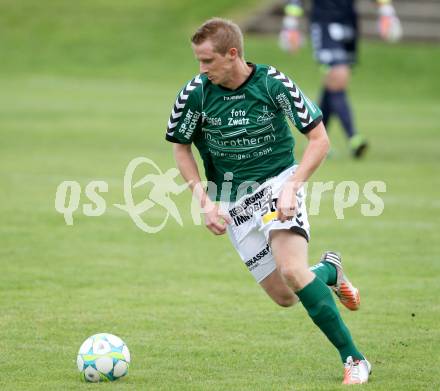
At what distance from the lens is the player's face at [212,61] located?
5820 millimetres

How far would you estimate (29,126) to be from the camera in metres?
18.4

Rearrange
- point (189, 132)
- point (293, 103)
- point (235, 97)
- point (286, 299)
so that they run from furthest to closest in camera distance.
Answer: point (286, 299)
point (189, 132)
point (235, 97)
point (293, 103)

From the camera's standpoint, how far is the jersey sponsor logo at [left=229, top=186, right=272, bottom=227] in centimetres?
605

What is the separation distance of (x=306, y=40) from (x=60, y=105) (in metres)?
10.0

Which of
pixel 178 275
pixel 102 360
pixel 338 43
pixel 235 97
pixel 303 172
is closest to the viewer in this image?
pixel 102 360

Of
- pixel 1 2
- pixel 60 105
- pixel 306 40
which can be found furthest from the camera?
pixel 1 2

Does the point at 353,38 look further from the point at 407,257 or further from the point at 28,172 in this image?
the point at 407,257

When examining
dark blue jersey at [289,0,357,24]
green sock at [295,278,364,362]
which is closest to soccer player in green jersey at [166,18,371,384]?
green sock at [295,278,364,362]

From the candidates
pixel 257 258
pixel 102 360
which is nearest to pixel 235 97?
pixel 257 258

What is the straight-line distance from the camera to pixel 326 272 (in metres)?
6.27

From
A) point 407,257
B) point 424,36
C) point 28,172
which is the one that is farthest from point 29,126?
point 424,36

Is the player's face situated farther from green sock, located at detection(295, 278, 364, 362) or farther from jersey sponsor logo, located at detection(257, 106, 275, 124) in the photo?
green sock, located at detection(295, 278, 364, 362)

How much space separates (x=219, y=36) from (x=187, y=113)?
1.72 ft

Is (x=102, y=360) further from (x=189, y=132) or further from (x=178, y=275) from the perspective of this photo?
(x=178, y=275)
